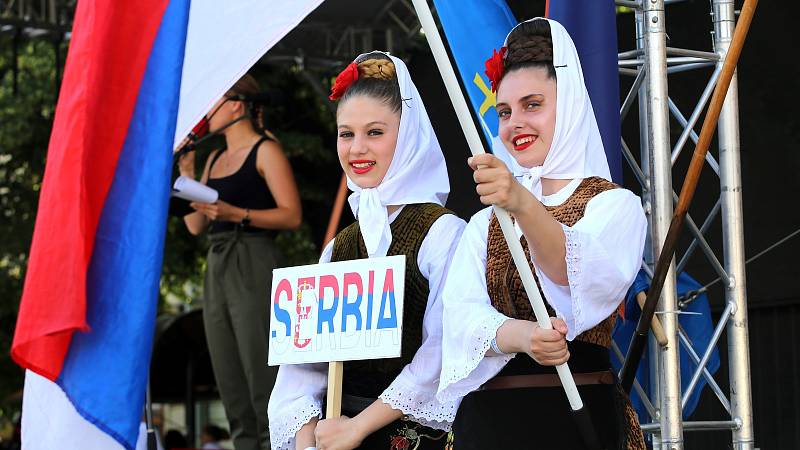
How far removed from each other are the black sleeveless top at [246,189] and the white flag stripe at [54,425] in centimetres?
180

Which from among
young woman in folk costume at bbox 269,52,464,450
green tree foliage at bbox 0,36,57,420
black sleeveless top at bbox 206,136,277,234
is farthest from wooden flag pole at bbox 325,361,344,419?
green tree foliage at bbox 0,36,57,420

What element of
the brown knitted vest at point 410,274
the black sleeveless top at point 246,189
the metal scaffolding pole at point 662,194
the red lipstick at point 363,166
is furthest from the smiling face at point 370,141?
the black sleeveless top at point 246,189

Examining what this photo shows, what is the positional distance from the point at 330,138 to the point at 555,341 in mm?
7871

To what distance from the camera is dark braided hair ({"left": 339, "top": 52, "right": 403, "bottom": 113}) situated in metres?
3.32

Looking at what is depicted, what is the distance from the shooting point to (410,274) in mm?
3178

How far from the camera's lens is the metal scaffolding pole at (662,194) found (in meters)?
3.67

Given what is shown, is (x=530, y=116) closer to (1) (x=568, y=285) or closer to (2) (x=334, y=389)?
(1) (x=568, y=285)

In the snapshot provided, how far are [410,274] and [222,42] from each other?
1460 millimetres

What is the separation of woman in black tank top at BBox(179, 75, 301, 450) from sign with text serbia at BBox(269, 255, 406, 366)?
6.13 feet

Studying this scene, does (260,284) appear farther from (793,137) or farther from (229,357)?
(793,137)

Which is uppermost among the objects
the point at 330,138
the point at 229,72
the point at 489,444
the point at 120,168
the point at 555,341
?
the point at 330,138

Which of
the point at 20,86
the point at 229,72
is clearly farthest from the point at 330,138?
the point at 229,72

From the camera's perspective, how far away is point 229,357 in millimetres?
5168

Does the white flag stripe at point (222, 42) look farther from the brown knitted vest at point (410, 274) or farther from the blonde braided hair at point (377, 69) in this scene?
the brown knitted vest at point (410, 274)
